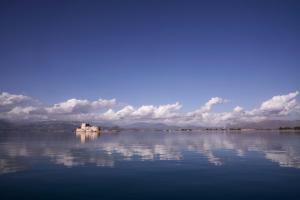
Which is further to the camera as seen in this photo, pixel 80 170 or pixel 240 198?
pixel 80 170

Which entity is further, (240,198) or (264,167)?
(264,167)

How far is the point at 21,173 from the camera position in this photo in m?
38.7

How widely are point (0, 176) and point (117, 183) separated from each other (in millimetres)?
15652

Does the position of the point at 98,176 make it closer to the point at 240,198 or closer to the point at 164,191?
the point at 164,191

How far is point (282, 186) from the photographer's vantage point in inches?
1220

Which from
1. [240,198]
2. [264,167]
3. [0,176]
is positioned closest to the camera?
[240,198]

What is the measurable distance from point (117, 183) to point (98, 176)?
17.6 ft

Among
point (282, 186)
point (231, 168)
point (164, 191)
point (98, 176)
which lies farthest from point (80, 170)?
point (282, 186)

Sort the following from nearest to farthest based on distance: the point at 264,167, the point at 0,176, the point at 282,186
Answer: the point at 282,186 → the point at 0,176 → the point at 264,167

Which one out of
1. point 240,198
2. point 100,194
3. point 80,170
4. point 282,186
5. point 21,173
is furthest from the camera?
point 80,170

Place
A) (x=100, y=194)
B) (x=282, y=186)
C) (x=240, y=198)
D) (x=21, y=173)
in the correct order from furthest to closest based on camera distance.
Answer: (x=21, y=173) < (x=282, y=186) < (x=100, y=194) < (x=240, y=198)

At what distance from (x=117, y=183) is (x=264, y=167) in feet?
82.3

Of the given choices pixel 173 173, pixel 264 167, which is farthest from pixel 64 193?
pixel 264 167

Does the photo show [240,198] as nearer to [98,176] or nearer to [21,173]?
[98,176]
